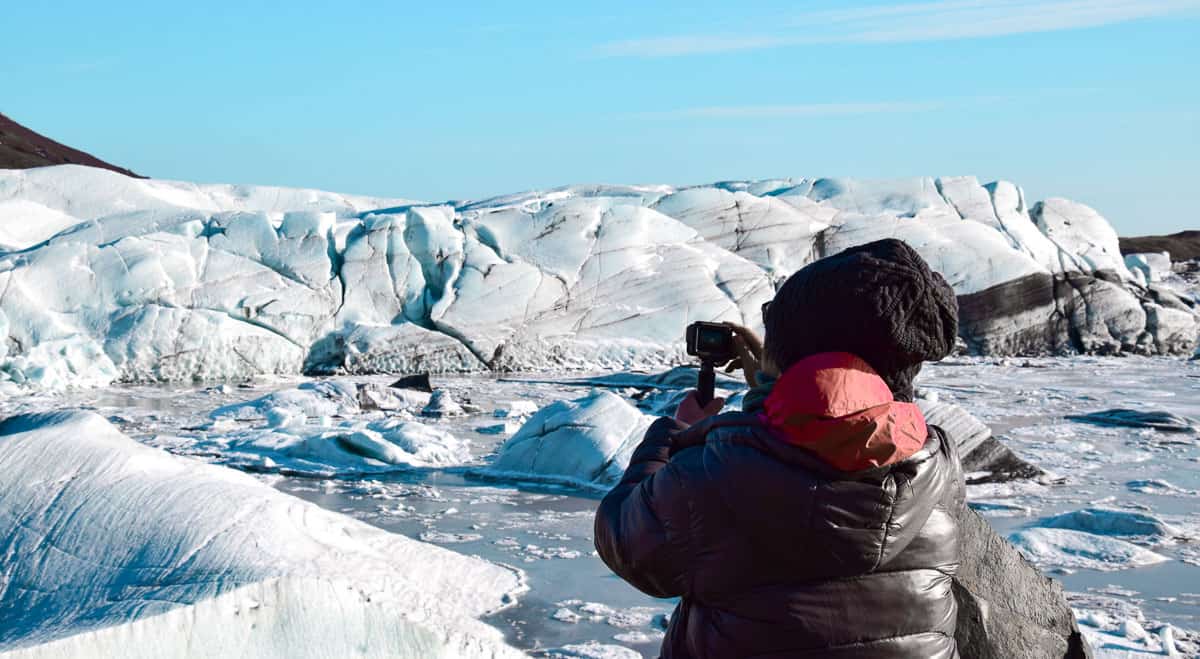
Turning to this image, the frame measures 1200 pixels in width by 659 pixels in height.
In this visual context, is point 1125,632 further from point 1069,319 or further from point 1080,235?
point 1080,235

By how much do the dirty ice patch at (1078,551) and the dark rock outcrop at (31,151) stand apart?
32859 mm

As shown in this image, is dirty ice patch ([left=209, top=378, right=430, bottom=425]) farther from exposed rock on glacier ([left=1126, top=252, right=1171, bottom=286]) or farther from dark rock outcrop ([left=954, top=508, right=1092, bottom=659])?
exposed rock on glacier ([left=1126, top=252, right=1171, bottom=286])

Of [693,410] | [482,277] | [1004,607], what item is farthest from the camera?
[482,277]

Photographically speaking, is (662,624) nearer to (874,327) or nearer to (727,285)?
(874,327)

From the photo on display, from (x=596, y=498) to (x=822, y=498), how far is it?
5.53 m

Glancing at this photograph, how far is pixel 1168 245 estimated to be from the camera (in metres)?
39.3

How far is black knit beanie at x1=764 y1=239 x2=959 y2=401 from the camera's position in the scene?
1.63 metres

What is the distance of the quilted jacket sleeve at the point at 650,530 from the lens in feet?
5.28

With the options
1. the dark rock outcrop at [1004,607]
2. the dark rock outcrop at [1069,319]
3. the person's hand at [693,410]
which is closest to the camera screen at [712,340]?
the person's hand at [693,410]

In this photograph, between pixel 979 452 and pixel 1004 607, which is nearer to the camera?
pixel 1004 607

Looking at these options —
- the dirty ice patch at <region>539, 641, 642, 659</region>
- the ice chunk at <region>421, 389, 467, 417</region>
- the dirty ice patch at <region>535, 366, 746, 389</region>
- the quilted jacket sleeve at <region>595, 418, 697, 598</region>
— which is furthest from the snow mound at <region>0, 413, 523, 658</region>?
the dirty ice patch at <region>535, 366, 746, 389</region>

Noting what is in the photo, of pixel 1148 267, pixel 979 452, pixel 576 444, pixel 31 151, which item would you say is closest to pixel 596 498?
pixel 576 444

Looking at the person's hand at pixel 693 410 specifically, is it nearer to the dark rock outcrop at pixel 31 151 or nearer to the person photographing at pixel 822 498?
the person photographing at pixel 822 498

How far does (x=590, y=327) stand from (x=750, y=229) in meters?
3.55
